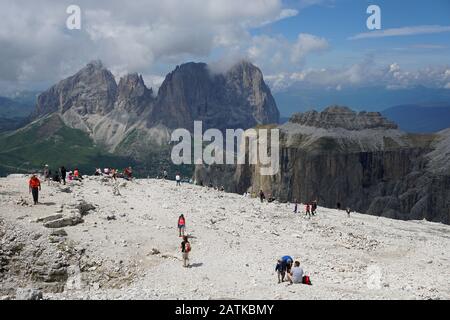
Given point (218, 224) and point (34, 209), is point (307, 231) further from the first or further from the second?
point (34, 209)

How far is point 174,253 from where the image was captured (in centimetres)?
2853

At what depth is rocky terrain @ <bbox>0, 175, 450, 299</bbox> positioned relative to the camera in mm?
23531

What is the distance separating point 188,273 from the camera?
25484 mm

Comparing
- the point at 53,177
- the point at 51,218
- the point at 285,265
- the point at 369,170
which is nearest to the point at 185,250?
the point at 285,265

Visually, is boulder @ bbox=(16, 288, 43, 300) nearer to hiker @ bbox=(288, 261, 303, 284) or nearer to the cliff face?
hiker @ bbox=(288, 261, 303, 284)

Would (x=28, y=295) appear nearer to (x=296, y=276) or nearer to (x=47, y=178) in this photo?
(x=296, y=276)

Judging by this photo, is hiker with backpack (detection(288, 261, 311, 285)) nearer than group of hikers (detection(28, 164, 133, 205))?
Yes

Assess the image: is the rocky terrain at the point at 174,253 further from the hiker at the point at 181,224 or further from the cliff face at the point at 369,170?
the cliff face at the point at 369,170

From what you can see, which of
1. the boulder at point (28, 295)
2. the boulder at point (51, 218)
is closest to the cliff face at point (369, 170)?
the boulder at point (51, 218)

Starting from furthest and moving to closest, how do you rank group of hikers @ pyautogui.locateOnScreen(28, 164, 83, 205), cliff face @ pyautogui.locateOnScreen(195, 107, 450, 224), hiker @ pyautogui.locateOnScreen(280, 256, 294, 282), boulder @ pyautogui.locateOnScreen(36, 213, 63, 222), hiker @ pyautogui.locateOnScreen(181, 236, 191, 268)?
1. cliff face @ pyautogui.locateOnScreen(195, 107, 450, 224)
2. group of hikers @ pyautogui.locateOnScreen(28, 164, 83, 205)
3. boulder @ pyautogui.locateOnScreen(36, 213, 63, 222)
4. hiker @ pyautogui.locateOnScreen(181, 236, 191, 268)
5. hiker @ pyautogui.locateOnScreen(280, 256, 294, 282)

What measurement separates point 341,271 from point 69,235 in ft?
59.4

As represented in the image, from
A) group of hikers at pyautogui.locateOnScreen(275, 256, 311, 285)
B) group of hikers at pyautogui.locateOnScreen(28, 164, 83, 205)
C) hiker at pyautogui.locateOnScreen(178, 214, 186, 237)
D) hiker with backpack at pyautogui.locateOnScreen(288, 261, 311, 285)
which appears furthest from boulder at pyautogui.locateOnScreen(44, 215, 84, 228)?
hiker with backpack at pyautogui.locateOnScreen(288, 261, 311, 285)

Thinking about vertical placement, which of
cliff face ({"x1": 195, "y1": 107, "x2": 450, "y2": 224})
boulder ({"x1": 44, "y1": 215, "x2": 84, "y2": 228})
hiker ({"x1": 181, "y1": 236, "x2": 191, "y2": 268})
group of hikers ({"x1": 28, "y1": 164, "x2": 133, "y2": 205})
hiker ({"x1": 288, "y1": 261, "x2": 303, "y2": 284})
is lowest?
cliff face ({"x1": 195, "y1": 107, "x2": 450, "y2": 224})
